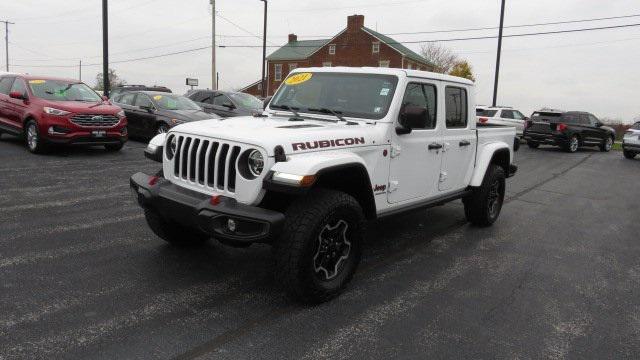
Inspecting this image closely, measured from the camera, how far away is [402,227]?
6.21 metres

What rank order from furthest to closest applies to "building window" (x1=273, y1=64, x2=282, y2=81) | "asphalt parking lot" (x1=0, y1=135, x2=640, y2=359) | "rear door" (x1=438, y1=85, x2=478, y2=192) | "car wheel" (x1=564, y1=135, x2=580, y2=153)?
"building window" (x1=273, y1=64, x2=282, y2=81), "car wheel" (x1=564, y1=135, x2=580, y2=153), "rear door" (x1=438, y1=85, x2=478, y2=192), "asphalt parking lot" (x1=0, y1=135, x2=640, y2=359)

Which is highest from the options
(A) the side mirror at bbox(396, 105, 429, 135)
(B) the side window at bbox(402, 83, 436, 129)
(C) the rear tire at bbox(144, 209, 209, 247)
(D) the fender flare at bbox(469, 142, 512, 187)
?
(B) the side window at bbox(402, 83, 436, 129)

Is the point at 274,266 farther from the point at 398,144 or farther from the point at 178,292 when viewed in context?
the point at 398,144

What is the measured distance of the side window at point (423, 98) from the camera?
4.69 metres

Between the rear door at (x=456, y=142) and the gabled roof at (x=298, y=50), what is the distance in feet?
154

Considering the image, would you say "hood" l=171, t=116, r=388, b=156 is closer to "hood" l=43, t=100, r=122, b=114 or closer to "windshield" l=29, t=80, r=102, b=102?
"hood" l=43, t=100, r=122, b=114

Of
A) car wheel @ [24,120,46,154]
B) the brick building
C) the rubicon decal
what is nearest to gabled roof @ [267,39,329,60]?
the brick building

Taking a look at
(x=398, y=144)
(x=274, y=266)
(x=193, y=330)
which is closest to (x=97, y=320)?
(x=193, y=330)

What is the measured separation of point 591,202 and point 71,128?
10.2 meters

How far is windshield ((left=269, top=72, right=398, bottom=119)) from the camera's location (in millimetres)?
4570

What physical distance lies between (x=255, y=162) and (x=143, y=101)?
11.1m

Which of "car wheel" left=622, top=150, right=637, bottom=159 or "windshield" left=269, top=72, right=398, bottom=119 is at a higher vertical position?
"windshield" left=269, top=72, right=398, bottom=119

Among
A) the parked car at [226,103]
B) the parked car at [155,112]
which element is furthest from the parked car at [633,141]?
the parked car at [155,112]

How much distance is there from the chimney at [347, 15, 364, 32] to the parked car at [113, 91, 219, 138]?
37689mm
